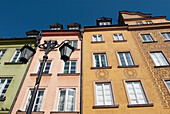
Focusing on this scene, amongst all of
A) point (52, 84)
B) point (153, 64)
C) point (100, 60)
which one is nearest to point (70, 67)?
point (52, 84)

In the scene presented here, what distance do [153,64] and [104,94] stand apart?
499cm

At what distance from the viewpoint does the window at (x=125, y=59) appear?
33.0 ft

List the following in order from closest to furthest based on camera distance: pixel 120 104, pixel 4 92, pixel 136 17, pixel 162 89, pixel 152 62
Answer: pixel 120 104 → pixel 162 89 → pixel 4 92 → pixel 152 62 → pixel 136 17

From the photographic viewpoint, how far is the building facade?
26.9ft

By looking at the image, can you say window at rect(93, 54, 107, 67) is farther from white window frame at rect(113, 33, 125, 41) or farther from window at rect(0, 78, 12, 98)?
window at rect(0, 78, 12, 98)

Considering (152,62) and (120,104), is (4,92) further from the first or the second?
(152,62)

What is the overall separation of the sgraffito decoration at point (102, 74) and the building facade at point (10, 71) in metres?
6.02

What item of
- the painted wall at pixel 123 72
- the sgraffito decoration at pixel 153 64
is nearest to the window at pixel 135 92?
the painted wall at pixel 123 72

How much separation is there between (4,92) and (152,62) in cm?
1192

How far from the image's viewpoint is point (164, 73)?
8.98 m

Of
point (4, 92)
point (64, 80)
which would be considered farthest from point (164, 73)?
point (4, 92)

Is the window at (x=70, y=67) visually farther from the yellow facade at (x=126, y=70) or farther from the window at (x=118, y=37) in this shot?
the window at (x=118, y=37)

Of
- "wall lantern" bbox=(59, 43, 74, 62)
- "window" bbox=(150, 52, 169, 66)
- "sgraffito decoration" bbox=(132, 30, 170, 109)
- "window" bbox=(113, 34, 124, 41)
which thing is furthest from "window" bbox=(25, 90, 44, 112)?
"window" bbox=(150, 52, 169, 66)

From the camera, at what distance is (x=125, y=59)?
10.4 meters
